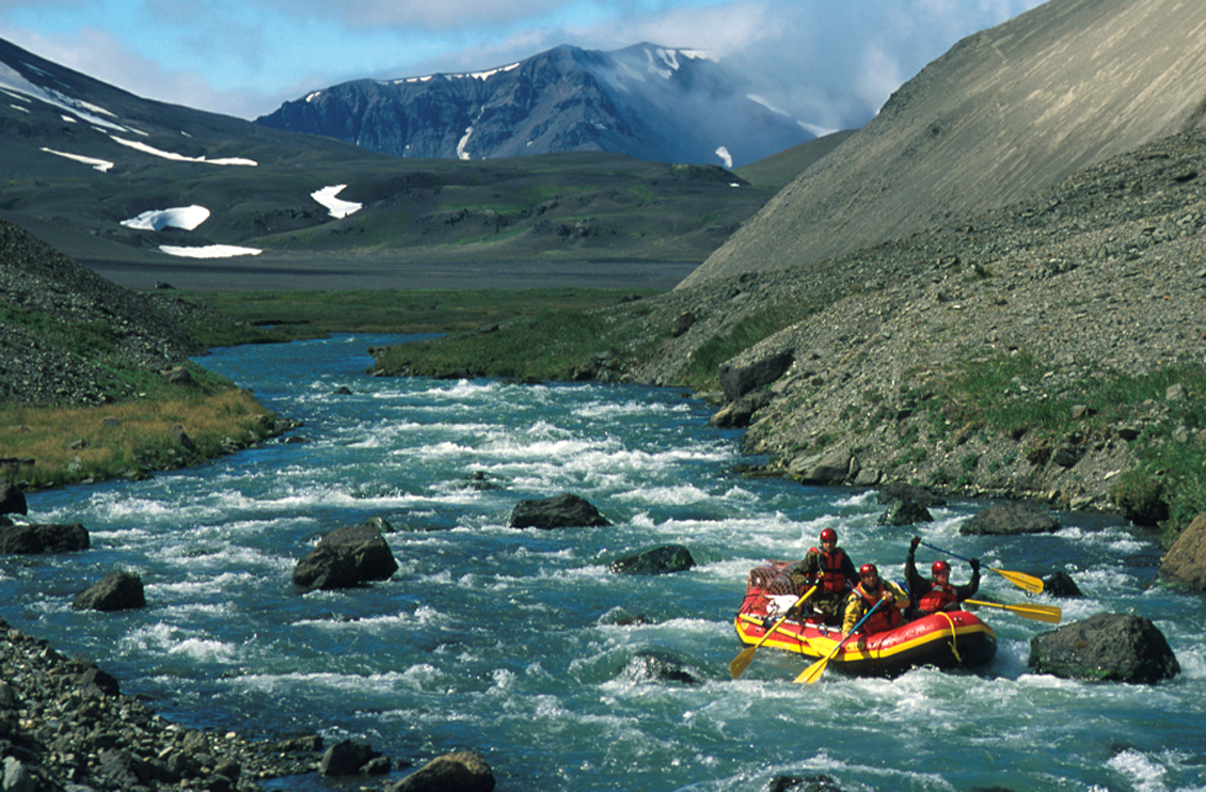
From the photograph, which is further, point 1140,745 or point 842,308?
point 842,308

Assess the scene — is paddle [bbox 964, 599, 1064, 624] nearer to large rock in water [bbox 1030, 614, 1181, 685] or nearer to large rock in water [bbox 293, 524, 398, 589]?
large rock in water [bbox 1030, 614, 1181, 685]

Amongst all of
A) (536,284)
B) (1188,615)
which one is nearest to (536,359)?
(1188,615)

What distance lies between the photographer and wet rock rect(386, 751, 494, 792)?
12.2m

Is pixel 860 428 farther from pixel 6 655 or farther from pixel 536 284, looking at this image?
pixel 536 284

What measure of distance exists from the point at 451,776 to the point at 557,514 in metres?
14.1

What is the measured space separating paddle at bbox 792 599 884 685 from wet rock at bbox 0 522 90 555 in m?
16.5

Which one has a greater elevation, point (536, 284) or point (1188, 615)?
point (536, 284)

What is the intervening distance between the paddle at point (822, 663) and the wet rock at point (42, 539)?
54.2ft

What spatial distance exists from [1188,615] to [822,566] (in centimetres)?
635

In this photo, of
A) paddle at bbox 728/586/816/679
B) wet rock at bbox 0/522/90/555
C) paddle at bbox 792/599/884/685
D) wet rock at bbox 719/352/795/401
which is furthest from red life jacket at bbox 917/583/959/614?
wet rock at bbox 719/352/795/401

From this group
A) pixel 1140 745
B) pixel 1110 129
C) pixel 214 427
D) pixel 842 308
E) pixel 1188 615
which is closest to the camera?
pixel 1140 745

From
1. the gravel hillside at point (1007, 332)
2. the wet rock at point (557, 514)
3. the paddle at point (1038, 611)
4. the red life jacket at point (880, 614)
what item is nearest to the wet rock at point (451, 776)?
the red life jacket at point (880, 614)

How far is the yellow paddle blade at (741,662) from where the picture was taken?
53.7ft

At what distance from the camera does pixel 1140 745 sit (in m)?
13.5
